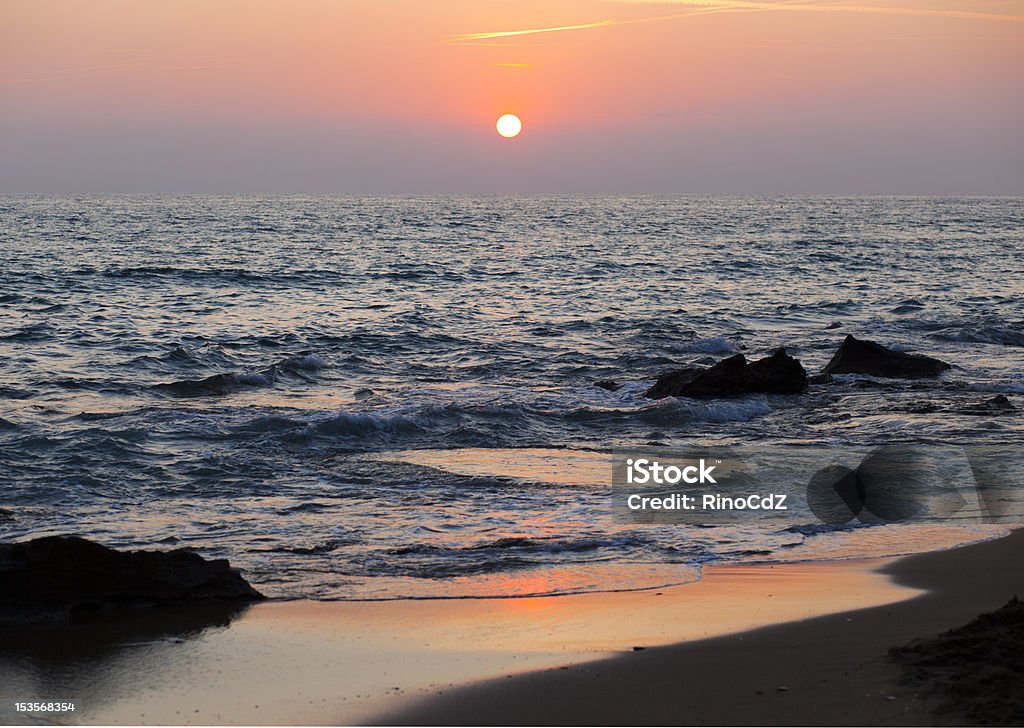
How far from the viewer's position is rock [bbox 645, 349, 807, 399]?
15.5 metres

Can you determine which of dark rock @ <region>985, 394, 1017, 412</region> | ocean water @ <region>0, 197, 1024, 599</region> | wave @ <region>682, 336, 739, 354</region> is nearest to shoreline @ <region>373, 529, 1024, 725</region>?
ocean water @ <region>0, 197, 1024, 599</region>

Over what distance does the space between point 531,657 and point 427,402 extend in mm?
9788

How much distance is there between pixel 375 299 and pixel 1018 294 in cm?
1960

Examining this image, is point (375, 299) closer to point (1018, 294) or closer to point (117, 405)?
point (117, 405)

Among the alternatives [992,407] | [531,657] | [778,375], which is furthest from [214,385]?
[531,657]

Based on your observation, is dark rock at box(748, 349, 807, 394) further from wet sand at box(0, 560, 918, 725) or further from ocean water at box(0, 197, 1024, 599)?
wet sand at box(0, 560, 918, 725)

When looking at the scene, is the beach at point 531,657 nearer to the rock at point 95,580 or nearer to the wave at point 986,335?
the rock at point 95,580

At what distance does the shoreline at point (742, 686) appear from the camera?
5039mm

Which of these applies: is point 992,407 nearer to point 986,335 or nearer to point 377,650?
point 986,335

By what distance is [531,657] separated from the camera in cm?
592

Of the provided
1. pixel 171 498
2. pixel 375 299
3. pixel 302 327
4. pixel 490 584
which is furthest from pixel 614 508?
pixel 375 299

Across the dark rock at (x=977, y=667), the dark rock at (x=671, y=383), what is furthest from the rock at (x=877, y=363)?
the dark rock at (x=977, y=667)

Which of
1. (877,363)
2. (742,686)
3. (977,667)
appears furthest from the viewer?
(877,363)

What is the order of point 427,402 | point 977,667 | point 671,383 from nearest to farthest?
point 977,667
point 427,402
point 671,383
